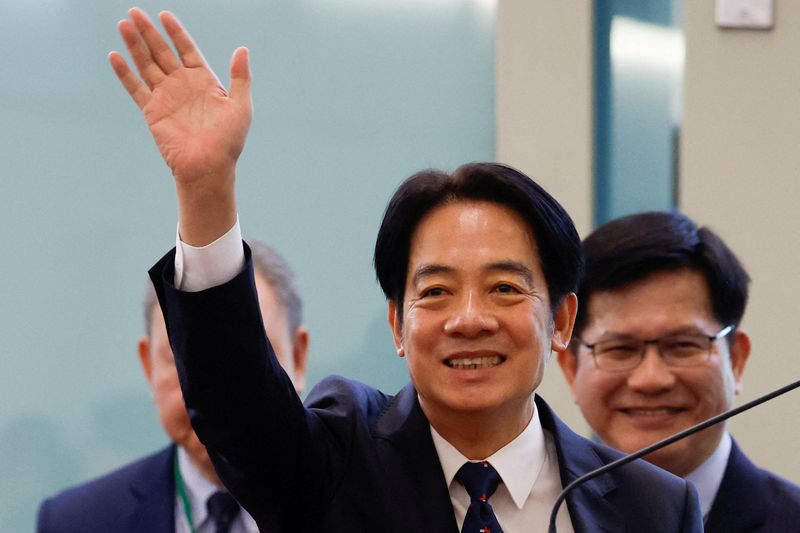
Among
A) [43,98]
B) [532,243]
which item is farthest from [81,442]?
[532,243]

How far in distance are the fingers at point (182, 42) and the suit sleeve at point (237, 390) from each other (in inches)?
9.4

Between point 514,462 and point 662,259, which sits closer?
point 514,462

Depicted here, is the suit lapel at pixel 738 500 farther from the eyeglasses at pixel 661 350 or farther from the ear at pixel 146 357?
the ear at pixel 146 357

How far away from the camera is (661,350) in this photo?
2.43 m

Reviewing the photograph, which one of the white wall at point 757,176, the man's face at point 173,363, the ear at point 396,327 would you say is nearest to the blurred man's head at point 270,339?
the man's face at point 173,363

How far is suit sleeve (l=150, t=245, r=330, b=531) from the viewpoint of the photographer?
61.4 inches

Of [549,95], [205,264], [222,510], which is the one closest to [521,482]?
[205,264]

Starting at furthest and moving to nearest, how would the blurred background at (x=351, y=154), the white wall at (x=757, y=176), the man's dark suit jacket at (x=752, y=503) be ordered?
the white wall at (x=757, y=176) < the blurred background at (x=351, y=154) < the man's dark suit jacket at (x=752, y=503)

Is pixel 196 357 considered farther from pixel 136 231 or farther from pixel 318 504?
pixel 136 231

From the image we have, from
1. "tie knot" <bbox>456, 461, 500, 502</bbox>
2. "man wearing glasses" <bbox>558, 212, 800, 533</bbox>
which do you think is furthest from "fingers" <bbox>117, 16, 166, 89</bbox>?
"man wearing glasses" <bbox>558, 212, 800, 533</bbox>

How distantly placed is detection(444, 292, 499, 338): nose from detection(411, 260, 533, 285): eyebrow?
0.14 ft

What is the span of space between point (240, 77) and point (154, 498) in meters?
0.86

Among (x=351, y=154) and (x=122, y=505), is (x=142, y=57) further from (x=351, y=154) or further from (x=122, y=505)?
(x=351, y=154)

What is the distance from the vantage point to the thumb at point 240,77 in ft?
5.40
